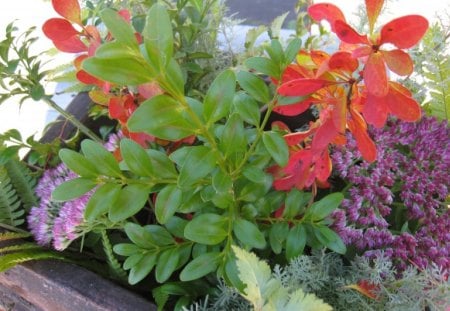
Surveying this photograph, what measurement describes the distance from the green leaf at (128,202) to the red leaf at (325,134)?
0.14m

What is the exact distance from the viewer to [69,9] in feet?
1.68

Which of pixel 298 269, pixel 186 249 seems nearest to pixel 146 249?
pixel 186 249

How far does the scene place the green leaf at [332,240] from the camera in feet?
1.63

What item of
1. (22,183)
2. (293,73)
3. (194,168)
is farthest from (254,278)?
(22,183)

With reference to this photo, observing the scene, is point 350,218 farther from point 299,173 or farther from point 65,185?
point 65,185

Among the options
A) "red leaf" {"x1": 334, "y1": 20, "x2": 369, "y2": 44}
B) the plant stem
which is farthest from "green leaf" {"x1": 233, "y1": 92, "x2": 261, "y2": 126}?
the plant stem

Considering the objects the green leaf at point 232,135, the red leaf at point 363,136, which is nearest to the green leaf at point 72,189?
the green leaf at point 232,135

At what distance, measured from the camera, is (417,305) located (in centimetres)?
47

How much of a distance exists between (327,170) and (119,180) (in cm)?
18

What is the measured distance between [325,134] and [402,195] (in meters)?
0.17

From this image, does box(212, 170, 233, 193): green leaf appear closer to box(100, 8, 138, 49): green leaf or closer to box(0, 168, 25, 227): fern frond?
box(100, 8, 138, 49): green leaf

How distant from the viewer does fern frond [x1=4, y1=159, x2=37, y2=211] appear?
0.66m

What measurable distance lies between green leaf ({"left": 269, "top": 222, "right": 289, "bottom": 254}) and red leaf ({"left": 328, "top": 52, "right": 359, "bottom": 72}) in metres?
0.18

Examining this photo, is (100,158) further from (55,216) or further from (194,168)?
(55,216)
